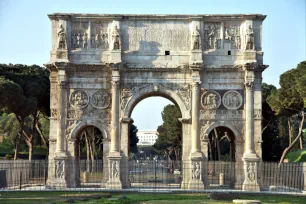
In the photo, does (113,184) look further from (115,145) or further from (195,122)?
(195,122)

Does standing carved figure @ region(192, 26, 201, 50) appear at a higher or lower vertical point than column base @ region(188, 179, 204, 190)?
higher

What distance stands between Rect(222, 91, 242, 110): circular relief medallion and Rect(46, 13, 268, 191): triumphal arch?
0.17 ft

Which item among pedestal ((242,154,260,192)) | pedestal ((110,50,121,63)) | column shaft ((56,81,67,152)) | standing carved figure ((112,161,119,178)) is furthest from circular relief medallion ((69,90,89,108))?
pedestal ((242,154,260,192))

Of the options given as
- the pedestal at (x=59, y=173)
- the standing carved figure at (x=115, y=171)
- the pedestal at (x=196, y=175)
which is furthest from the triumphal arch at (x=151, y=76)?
the pedestal at (x=196, y=175)

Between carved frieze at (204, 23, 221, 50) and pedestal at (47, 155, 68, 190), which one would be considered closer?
pedestal at (47, 155, 68, 190)

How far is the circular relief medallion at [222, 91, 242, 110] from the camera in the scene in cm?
2706

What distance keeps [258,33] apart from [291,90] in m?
8.12

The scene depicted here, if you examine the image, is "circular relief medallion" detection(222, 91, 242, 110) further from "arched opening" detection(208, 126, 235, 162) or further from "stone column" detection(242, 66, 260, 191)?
"arched opening" detection(208, 126, 235, 162)

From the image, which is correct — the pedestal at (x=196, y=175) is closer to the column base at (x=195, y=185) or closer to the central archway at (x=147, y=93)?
the column base at (x=195, y=185)

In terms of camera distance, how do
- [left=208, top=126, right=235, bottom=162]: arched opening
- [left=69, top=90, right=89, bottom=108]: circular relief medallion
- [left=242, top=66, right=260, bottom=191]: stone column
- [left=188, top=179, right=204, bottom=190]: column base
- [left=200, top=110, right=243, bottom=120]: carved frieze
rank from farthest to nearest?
[left=208, top=126, right=235, bottom=162]: arched opening
[left=69, top=90, right=89, bottom=108]: circular relief medallion
[left=200, top=110, right=243, bottom=120]: carved frieze
[left=242, top=66, right=260, bottom=191]: stone column
[left=188, top=179, right=204, bottom=190]: column base

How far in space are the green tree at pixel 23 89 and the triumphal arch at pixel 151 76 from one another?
6.56 meters

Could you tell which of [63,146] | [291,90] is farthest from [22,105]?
[291,90]

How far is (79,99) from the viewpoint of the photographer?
1068 inches

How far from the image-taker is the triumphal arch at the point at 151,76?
2666 centimetres
